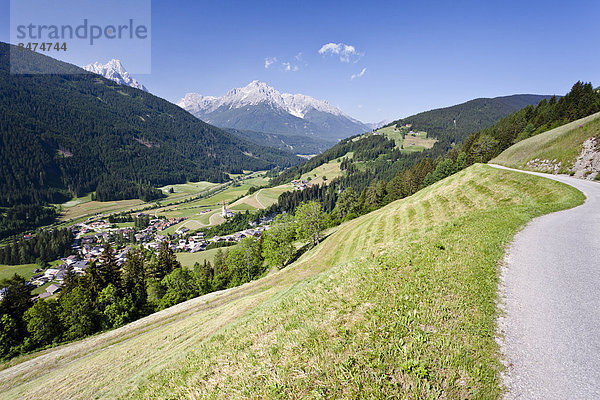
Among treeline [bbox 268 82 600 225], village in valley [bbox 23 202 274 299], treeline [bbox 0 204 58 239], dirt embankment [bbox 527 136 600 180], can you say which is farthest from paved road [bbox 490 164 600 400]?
treeline [bbox 0 204 58 239]

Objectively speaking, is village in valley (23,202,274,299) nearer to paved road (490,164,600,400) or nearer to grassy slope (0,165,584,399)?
grassy slope (0,165,584,399)

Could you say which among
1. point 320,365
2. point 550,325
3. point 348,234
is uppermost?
point 550,325

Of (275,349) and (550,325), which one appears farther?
(275,349)

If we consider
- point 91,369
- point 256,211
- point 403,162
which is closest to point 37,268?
point 256,211

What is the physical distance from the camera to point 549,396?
449 cm

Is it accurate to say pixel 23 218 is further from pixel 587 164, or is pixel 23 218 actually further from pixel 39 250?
pixel 587 164

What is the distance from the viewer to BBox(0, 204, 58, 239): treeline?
161288mm

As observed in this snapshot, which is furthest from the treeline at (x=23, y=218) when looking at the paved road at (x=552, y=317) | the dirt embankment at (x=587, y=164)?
the dirt embankment at (x=587, y=164)

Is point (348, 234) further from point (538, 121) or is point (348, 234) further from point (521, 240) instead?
point (538, 121)

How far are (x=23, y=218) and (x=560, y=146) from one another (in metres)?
300

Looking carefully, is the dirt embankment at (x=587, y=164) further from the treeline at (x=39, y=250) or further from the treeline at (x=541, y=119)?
the treeline at (x=39, y=250)

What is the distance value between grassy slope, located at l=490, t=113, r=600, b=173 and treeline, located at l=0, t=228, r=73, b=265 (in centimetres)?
19197

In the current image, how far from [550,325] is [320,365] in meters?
6.72

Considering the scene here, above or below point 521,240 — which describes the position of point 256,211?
below
